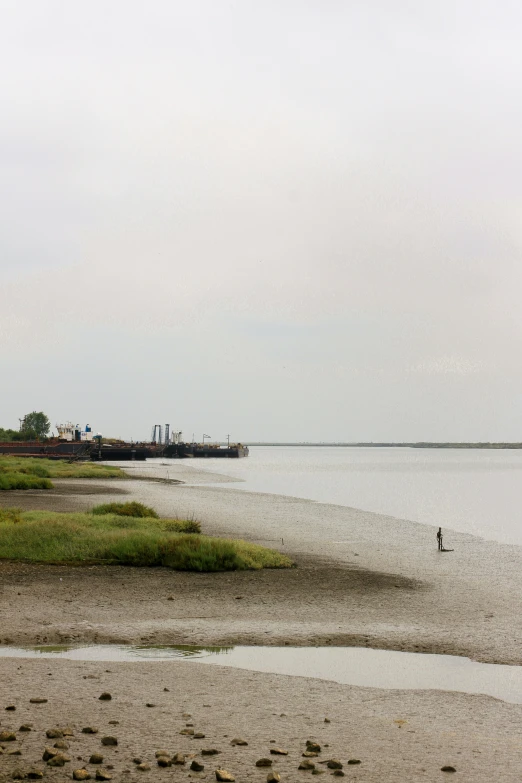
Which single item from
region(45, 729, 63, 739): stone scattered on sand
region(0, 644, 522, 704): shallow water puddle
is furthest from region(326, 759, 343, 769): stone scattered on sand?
region(0, 644, 522, 704): shallow water puddle

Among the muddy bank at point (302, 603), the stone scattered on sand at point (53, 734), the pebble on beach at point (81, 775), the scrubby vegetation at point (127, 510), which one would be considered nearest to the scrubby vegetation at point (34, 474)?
the scrubby vegetation at point (127, 510)

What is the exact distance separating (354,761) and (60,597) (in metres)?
10.1

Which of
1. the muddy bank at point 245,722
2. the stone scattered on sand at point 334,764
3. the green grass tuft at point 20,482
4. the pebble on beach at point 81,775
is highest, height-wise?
the green grass tuft at point 20,482

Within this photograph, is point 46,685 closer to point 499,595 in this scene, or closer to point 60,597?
point 60,597

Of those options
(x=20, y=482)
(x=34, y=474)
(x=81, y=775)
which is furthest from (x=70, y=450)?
(x=81, y=775)

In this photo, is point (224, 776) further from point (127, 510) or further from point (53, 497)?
point (53, 497)

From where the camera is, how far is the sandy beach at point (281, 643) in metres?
8.07

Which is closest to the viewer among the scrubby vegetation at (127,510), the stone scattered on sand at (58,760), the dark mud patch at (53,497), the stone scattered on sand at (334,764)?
the stone scattered on sand at (58,760)

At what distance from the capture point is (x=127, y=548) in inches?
856

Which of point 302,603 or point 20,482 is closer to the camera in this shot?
point 302,603

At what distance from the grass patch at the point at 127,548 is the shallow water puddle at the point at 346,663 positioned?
7.91 m

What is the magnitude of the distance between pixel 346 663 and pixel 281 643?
1.43m

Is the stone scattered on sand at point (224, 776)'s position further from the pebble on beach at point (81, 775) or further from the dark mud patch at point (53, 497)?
the dark mud patch at point (53, 497)

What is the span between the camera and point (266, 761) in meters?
7.52
